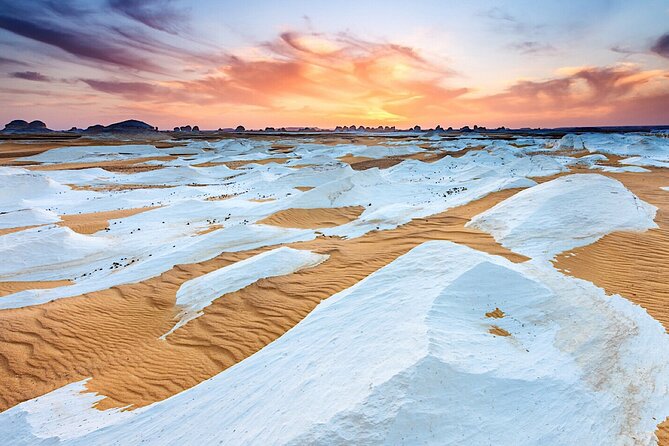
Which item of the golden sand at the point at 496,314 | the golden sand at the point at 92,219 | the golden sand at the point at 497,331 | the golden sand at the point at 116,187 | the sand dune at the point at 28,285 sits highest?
the golden sand at the point at 116,187

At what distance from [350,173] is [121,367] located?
1854 centimetres

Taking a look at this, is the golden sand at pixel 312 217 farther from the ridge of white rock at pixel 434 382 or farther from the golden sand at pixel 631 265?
the golden sand at pixel 631 265

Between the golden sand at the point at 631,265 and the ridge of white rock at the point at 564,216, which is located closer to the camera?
the golden sand at the point at 631,265

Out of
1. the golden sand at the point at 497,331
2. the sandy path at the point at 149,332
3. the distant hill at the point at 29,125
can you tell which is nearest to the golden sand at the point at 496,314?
the golden sand at the point at 497,331

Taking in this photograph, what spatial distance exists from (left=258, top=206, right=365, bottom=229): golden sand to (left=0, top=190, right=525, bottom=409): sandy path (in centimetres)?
490

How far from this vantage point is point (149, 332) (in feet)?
23.2

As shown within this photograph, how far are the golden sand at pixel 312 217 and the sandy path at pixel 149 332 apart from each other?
16.1 ft

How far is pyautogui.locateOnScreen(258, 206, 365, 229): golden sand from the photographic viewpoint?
14570 mm

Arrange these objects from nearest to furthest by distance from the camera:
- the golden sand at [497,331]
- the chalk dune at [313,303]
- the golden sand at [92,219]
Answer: the chalk dune at [313,303], the golden sand at [497,331], the golden sand at [92,219]

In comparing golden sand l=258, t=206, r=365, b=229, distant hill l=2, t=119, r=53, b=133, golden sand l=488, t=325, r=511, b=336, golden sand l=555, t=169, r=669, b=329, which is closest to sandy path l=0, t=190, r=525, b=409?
golden sand l=555, t=169, r=669, b=329

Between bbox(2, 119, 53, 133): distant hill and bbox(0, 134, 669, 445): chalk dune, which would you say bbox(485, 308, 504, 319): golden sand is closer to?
bbox(0, 134, 669, 445): chalk dune

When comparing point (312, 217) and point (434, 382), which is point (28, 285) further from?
point (434, 382)

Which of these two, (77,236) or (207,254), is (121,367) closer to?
(207,254)

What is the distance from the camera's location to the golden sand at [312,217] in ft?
47.8
